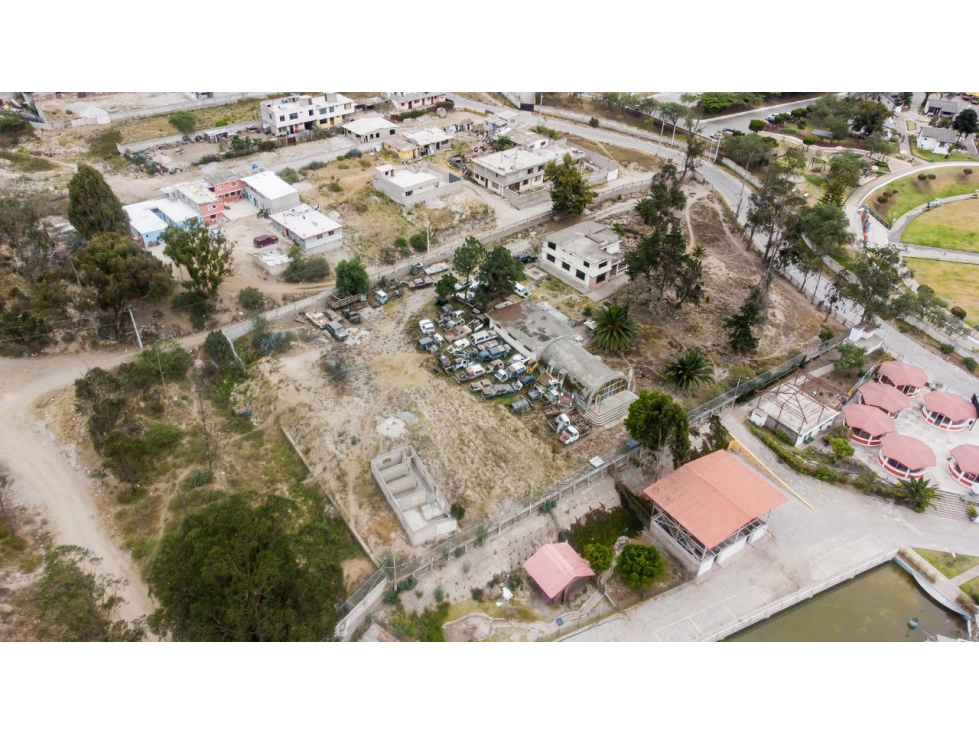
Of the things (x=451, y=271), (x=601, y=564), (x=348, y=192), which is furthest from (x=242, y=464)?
(x=348, y=192)

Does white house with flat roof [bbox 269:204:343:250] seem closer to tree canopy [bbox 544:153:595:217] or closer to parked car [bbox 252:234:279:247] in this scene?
parked car [bbox 252:234:279:247]

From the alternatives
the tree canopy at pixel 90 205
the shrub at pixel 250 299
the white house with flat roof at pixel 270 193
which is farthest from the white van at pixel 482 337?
the tree canopy at pixel 90 205

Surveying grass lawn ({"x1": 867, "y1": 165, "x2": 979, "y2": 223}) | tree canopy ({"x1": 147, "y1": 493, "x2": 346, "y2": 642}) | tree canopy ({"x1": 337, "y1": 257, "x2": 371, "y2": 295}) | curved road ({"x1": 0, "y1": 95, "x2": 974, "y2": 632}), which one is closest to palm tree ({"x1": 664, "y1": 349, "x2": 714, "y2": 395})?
curved road ({"x1": 0, "y1": 95, "x2": 974, "y2": 632})

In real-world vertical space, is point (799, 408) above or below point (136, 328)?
below

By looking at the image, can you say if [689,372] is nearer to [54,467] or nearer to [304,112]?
[54,467]

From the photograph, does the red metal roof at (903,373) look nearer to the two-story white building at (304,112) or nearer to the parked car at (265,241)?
the parked car at (265,241)

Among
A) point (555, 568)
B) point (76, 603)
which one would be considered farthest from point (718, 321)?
point (76, 603)

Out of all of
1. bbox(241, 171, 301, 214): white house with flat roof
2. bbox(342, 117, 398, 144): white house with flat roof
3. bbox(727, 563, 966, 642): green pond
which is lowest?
bbox(727, 563, 966, 642): green pond
